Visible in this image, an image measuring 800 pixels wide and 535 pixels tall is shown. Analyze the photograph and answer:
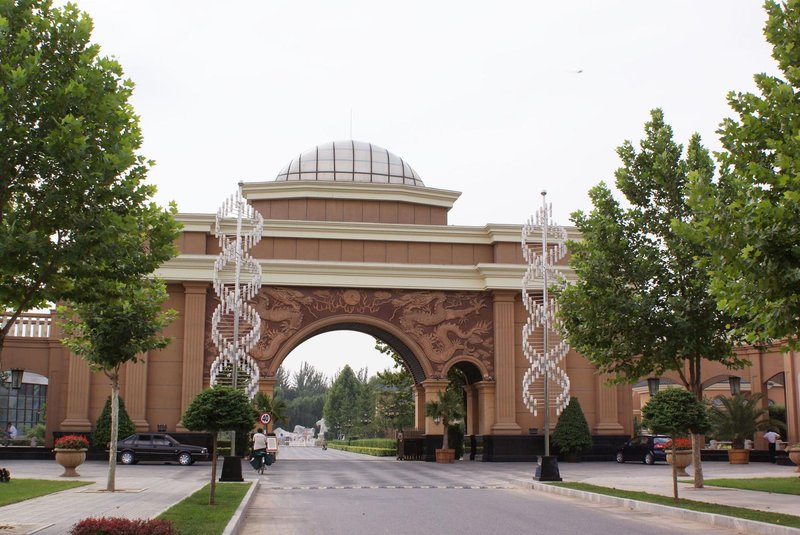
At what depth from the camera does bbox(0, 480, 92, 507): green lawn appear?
18.3 m

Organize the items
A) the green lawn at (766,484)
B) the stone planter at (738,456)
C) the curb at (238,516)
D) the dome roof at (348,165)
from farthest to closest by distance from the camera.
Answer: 1. the dome roof at (348,165)
2. the stone planter at (738,456)
3. the green lawn at (766,484)
4. the curb at (238,516)

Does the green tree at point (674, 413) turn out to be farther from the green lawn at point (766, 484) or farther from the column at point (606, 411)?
the column at point (606, 411)

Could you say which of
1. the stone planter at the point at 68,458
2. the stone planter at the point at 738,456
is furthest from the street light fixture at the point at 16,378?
the stone planter at the point at 738,456

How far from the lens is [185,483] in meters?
24.5

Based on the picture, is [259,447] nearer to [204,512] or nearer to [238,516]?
[204,512]

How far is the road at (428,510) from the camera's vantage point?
48.8ft

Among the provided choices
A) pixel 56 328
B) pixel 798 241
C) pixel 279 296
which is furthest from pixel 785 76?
pixel 56 328

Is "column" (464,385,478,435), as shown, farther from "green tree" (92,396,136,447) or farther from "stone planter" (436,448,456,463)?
"green tree" (92,396,136,447)

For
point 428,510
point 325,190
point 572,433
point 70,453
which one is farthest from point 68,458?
point 572,433

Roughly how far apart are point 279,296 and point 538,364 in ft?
37.5

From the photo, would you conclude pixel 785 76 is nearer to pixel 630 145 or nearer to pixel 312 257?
pixel 630 145

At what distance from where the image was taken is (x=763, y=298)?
1366 cm

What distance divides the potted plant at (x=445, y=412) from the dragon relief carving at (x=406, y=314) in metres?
1.73

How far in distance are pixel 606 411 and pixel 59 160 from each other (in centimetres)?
3287
